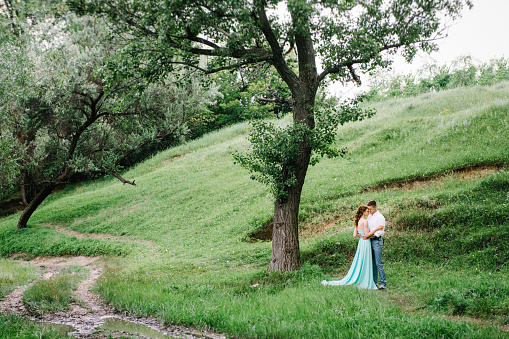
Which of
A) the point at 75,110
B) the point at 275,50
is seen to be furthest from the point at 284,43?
the point at 75,110

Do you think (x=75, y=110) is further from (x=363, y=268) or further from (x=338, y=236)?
(x=363, y=268)

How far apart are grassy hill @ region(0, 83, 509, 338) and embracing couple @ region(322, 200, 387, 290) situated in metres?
0.73

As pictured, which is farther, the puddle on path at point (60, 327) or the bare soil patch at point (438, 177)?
the bare soil patch at point (438, 177)

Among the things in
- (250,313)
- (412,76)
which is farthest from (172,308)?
(412,76)

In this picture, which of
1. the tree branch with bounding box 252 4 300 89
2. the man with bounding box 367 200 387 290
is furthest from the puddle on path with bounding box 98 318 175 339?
the tree branch with bounding box 252 4 300 89

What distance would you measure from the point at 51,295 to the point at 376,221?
9.20m

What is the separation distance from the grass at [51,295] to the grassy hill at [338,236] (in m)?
1.04

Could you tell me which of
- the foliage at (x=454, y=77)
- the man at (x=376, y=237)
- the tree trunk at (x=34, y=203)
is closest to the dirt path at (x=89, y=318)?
the man at (x=376, y=237)

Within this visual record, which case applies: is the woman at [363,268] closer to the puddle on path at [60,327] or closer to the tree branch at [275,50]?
the tree branch at [275,50]

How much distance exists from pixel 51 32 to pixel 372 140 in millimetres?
20034

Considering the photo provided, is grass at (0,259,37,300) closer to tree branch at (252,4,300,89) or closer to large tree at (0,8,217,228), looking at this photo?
large tree at (0,8,217,228)

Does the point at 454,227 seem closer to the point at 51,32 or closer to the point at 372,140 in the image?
the point at 372,140

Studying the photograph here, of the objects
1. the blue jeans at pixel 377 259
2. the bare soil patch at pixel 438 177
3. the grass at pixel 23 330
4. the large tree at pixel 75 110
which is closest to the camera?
the grass at pixel 23 330

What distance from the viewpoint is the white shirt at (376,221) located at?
9.60m
